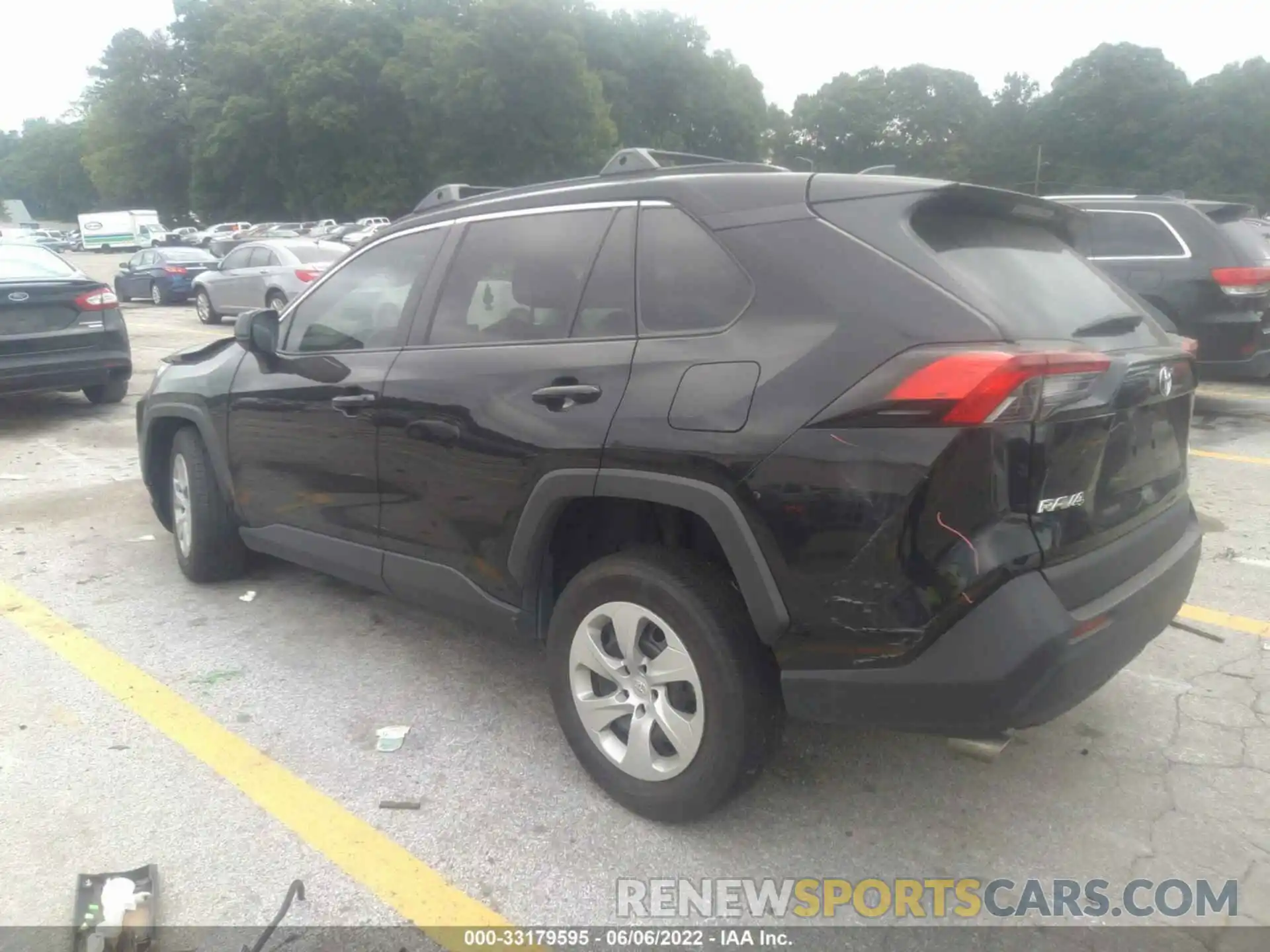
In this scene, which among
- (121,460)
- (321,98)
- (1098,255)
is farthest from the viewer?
(321,98)

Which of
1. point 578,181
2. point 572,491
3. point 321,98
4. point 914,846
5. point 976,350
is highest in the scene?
point 321,98

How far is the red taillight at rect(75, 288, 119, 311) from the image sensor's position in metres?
8.58

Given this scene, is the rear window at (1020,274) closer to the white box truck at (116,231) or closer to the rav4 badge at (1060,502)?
the rav4 badge at (1060,502)

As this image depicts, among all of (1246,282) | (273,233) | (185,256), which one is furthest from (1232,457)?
(273,233)

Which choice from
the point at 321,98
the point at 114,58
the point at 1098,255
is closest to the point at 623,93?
the point at 321,98

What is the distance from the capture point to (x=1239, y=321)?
7859 mm

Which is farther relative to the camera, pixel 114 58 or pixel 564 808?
pixel 114 58

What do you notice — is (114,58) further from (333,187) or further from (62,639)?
(62,639)

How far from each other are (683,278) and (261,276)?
624 inches

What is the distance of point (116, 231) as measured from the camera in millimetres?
56688

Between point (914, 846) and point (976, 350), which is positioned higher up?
point (976, 350)

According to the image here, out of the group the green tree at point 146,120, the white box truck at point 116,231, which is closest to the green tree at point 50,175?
the green tree at point 146,120

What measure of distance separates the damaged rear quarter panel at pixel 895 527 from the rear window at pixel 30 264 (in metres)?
8.23

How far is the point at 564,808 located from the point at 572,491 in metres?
0.95
